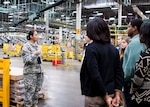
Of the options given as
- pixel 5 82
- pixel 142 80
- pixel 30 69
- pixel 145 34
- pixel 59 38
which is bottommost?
pixel 59 38

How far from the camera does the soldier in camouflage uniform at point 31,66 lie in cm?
436

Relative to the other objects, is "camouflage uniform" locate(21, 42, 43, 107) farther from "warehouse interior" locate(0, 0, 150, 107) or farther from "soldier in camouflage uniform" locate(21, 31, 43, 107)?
"warehouse interior" locate(0, 0, 150, 107)

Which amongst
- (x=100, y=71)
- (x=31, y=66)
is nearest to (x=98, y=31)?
(x=100, y=71)

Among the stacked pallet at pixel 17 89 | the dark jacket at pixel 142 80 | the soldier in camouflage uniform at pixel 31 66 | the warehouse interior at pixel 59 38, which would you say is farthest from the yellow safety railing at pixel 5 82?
the dark jacket at pixel 142 80

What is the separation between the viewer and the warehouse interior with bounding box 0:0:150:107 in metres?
6.72

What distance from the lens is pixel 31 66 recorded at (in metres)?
4.40

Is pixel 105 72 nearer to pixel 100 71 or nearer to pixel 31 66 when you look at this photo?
pixel 100 71

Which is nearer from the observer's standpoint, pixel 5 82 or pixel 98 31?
pixel 98 31

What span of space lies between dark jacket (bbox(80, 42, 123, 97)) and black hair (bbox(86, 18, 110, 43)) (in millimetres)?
49

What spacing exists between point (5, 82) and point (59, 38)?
18056 millimetres

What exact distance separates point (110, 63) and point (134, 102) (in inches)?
19.5

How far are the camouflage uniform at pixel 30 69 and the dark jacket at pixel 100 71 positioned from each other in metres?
2.21

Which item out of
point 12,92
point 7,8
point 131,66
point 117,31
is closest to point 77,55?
point 117,31

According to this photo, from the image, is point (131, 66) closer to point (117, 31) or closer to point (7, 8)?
point (117, 31)
